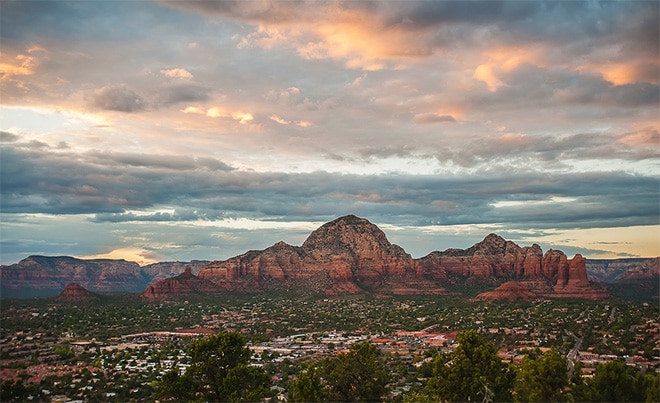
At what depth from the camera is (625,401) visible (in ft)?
110

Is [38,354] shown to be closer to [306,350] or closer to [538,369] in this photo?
[306,350]

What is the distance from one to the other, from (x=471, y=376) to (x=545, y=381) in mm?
4699

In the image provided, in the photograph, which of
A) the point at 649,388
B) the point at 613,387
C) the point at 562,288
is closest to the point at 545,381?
the point at 613,387

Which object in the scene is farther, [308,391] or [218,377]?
[218,377]

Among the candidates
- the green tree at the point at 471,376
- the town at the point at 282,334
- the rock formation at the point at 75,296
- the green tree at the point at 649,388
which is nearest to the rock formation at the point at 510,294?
the town at the point at 282,334

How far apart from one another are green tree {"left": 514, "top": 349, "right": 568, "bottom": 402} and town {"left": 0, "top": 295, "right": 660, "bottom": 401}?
17309 millimetres

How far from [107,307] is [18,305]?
24277 millimetres

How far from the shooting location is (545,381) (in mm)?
35000

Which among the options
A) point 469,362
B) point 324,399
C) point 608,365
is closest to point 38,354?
point 324,399

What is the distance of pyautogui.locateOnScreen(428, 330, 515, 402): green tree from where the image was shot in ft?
117

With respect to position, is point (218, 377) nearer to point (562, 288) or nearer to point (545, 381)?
point (545, 381)

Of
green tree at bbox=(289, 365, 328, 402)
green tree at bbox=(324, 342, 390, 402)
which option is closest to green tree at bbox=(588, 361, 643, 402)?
green tree at bbox=(324, 342, 390, 402)

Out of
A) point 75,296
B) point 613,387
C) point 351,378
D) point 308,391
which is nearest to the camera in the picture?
point 613,387

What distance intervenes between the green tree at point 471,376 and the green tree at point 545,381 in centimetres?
141
